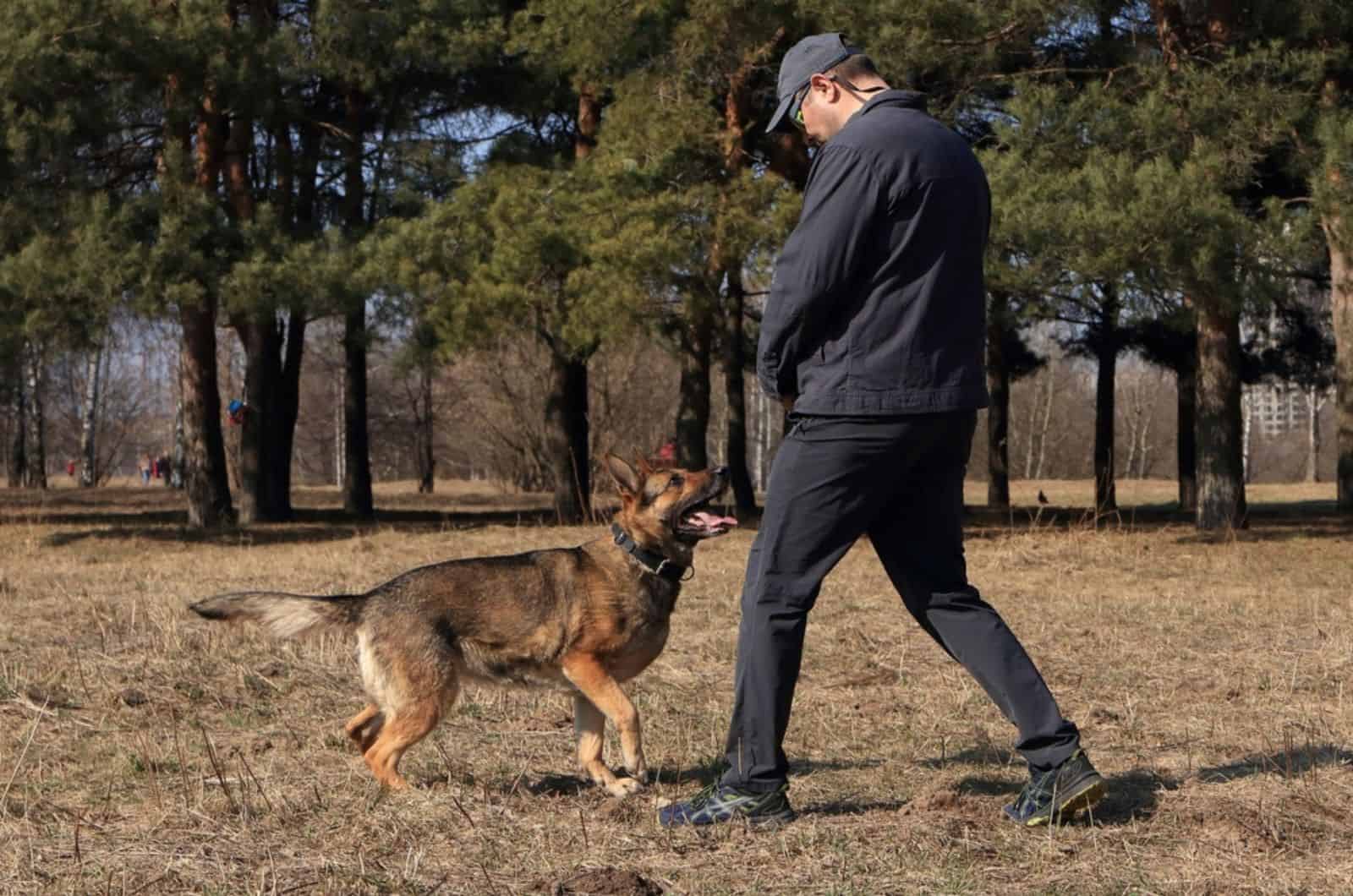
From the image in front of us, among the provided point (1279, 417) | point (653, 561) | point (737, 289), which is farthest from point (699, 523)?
point (1279, 417)

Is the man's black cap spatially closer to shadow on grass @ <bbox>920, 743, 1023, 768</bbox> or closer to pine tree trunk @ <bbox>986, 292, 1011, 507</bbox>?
shadow on grass @ <bbox>920, 743, 1023, 768</bbox>

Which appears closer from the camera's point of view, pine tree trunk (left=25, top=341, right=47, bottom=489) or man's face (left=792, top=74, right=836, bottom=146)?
man's face (left=792, top=74, right=836, bottom=146)

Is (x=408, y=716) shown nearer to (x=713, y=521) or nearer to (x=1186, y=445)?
(x=713, y=521)

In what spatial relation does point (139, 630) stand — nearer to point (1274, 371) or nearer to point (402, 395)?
point (1274, 371)

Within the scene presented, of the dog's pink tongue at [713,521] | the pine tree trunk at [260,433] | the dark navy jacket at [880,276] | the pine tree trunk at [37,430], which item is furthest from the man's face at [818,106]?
the pine tree trunk at [37,430]

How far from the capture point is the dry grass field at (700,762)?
13.4ft

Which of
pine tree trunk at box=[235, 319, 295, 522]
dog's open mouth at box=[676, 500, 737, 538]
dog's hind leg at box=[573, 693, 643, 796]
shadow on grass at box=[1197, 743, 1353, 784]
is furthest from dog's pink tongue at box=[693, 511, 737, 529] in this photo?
pine tree trunk at box=[235, 319, 295, 522]

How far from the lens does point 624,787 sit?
5.34 metres

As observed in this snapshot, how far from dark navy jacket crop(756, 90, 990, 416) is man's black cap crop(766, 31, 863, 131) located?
197mm

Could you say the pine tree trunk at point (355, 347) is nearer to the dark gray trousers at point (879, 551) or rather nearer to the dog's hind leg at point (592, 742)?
the dog's hind leg at point (592, 742)

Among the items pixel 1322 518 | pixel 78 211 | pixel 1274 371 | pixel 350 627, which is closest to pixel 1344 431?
pixel 1322 518

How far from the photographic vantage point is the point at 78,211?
61.8ft

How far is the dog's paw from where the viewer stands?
5297 millimetres

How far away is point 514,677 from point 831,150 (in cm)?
239
